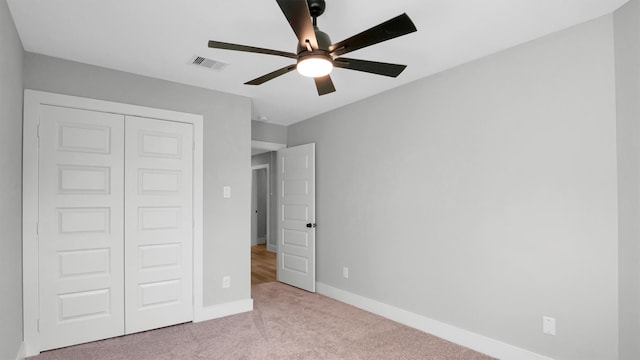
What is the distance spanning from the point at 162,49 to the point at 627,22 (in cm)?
318

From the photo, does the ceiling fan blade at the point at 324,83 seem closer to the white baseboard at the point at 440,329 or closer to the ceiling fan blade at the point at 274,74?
the ceiling fan blade at the point at 274,74

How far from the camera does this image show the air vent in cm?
292

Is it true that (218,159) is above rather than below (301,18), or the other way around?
below

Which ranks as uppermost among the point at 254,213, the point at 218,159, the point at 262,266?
the point at 218,159

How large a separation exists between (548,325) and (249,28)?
116 inches

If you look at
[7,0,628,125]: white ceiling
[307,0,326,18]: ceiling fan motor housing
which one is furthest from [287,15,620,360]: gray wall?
[307,0,326,18]: ceiling fan motor housing

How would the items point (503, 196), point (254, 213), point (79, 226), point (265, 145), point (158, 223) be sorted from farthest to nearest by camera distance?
1. point (254, 213)
2. point (265, 145)
3. point (158, 223)
4. point (79, 226)
5. point (503, 196)

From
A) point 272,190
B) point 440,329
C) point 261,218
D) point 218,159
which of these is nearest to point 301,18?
point 218,159

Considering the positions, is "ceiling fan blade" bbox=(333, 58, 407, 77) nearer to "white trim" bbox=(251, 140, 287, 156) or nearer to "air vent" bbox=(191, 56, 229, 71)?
"air vent" bbox=(191, 56, 229, 71)

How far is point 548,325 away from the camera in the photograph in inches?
96.1

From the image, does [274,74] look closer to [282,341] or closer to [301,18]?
[301,18]

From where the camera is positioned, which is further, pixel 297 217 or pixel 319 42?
pixel 297 217

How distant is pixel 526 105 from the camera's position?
260 cm

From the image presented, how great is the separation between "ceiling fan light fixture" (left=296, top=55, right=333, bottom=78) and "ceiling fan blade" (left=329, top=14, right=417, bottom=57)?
6 centimetres
